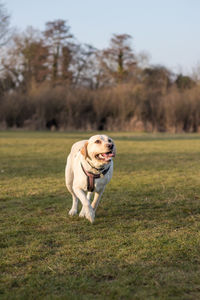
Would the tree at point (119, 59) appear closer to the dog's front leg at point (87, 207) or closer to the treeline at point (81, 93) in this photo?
the treeline at point (81, 93)

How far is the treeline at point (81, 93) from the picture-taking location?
120ft

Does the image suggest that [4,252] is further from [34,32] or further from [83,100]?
[34,32]

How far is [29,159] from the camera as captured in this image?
13023 millimetres

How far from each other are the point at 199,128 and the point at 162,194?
3071 centimetres

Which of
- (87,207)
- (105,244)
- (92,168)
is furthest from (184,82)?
(105,244)

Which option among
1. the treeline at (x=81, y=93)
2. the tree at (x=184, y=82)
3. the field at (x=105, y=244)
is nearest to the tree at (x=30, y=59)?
the treeline at (x=81, y=93)

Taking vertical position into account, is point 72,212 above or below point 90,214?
below

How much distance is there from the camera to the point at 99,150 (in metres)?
4.89

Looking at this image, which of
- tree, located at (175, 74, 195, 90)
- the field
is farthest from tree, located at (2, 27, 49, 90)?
the field

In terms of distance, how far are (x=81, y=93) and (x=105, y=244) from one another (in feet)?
115

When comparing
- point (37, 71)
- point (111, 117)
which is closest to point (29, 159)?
point (111, 117)

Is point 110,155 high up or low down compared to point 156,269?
up

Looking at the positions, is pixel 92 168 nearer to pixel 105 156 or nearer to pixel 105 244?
Answer: pixel 105 156

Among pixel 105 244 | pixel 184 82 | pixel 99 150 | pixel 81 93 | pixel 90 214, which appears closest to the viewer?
pixel 105 244
